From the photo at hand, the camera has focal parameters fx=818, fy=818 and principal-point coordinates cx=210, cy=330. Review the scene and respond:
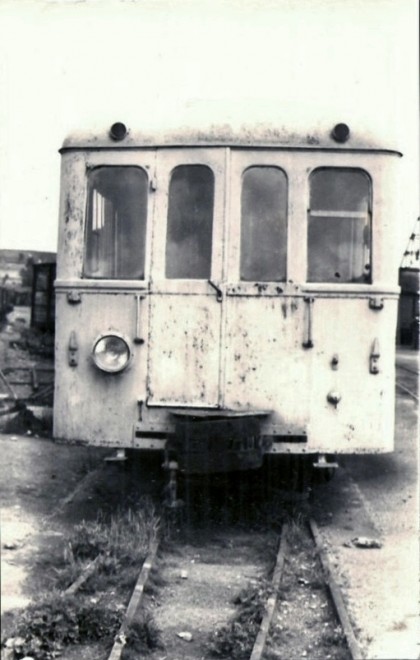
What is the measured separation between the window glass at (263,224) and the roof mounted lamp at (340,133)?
457mm

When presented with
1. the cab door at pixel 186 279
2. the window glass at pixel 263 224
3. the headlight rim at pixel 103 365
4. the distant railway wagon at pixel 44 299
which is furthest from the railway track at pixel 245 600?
the distant railway wagon at pixel 44 299

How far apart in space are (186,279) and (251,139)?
1.10 meters

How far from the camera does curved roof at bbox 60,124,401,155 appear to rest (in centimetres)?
Result: 581

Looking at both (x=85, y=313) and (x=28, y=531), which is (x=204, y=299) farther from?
(x=28, y=531)

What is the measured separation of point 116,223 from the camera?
5938mm

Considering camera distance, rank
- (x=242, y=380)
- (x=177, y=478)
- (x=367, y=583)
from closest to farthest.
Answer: (x=367, y=583) < (x=242, y=380) < (x=177, y=478)

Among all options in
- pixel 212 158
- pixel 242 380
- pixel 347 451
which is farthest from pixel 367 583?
pixel 212 158

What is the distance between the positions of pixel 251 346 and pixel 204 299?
472 millimetres

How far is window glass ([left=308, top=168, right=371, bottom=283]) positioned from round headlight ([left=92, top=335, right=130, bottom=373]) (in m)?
1.42

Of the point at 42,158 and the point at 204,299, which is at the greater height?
the point at 42,158

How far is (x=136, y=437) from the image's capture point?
5824mm

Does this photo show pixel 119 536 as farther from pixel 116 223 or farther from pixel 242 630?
pixel 116 223

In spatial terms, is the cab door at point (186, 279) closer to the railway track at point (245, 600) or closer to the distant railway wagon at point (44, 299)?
the railway track at point (245, 600)

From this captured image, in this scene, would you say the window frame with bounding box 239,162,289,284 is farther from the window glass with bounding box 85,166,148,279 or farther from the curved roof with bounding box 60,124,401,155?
the window glass with bounding box 85,166,148,279
